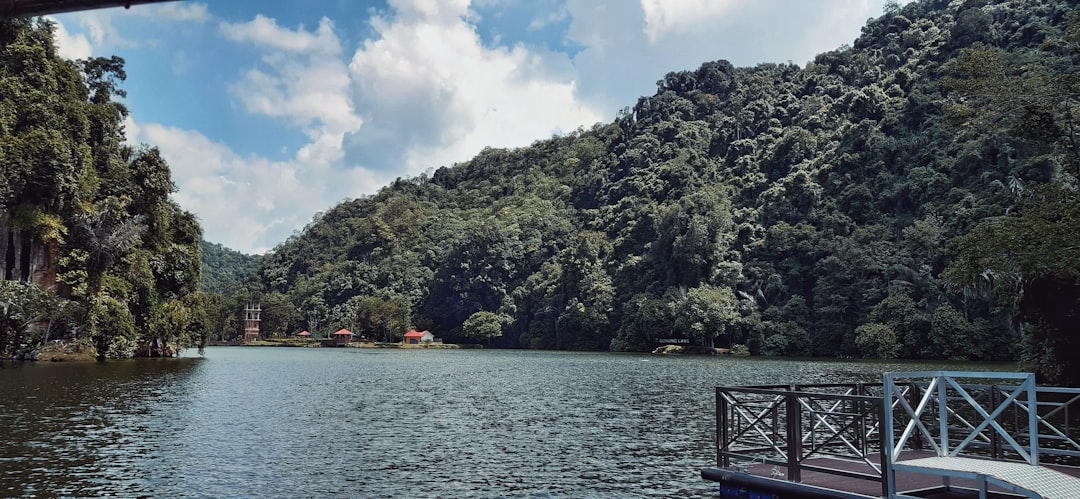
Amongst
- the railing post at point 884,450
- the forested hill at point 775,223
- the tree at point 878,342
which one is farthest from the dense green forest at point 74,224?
the tree at point 878,342

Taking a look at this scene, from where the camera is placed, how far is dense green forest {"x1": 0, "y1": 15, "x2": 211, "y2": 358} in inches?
1980

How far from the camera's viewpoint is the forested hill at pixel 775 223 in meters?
73.2

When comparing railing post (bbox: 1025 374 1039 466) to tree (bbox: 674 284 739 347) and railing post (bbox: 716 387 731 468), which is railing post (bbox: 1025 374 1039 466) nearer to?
railing post (bbox: 716 387 731 468)

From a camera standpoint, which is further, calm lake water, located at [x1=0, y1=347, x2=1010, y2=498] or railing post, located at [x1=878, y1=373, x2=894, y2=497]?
calm lake water, located at [x1=0, y1=347, x2=1010, y2=498]

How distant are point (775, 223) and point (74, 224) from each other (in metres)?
90.0

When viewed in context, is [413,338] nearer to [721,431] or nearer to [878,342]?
[878,342]

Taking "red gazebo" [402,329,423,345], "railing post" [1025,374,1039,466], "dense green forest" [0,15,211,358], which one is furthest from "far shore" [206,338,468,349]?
"railing post" [1025,374,1039,466]

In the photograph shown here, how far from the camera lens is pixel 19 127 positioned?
52000 millimetres

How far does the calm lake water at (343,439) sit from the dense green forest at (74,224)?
1419 centimetres

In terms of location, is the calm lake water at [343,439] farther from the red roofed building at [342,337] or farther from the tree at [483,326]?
the red roofed building at [342,337]

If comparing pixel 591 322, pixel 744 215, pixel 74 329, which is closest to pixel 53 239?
pixel 74 329

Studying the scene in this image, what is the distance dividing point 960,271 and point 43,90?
205 ft

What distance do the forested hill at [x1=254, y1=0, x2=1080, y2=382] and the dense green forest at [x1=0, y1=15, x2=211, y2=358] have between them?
55325mm

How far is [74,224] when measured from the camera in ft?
181
